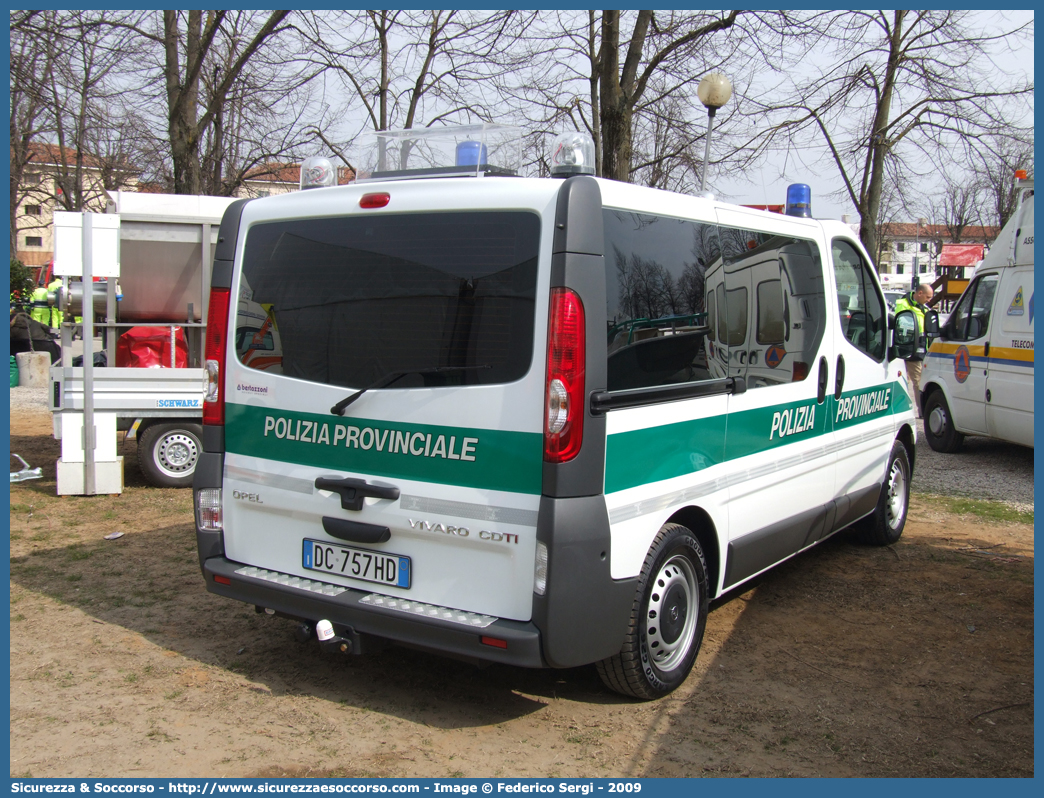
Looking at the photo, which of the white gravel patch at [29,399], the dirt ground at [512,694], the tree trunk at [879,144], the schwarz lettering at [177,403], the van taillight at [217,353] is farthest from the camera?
the tree trunk at [879,144]

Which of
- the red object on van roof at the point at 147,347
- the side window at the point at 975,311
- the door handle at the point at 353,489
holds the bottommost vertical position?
the door handle at the point at 353,489

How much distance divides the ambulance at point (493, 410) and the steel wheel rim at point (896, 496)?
2.47 m

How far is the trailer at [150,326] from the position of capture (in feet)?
27.2

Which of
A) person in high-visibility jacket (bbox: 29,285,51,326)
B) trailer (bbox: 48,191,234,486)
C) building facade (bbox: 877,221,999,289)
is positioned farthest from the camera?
building facade (bbox: 877,221,999,289)

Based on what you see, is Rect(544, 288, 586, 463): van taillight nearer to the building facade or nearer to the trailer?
the trailer

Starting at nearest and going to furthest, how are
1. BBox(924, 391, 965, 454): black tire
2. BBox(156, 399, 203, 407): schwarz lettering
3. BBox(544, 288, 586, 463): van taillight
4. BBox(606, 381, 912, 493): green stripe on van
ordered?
BBox(544, 288, 586, 463): van taillight < BBox(606, 381, 912, 493): green stripe on van < BBox(156, 399, 203, 407): schwarz lettering < BBox(924, 391, 965, 454): black tire

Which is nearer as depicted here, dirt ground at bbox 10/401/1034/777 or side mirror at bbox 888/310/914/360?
dirt ground at bbox 10/401/1034/777

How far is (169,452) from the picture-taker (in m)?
8.72

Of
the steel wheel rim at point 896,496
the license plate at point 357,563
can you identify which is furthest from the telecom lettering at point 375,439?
the steel wheel rim at point 896,496

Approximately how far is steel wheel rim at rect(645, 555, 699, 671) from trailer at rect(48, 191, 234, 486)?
5.58 meters

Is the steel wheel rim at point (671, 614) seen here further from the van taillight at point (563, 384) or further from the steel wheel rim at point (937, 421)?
the steel wheel rim at point (937, 421)

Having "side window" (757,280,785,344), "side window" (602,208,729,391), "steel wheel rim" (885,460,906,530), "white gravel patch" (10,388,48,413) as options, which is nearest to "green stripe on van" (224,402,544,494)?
"side window" (602,208,729,391)

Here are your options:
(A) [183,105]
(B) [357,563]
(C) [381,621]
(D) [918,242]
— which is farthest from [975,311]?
(D) [918,242]

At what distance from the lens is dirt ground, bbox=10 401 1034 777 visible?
3.56 meters
